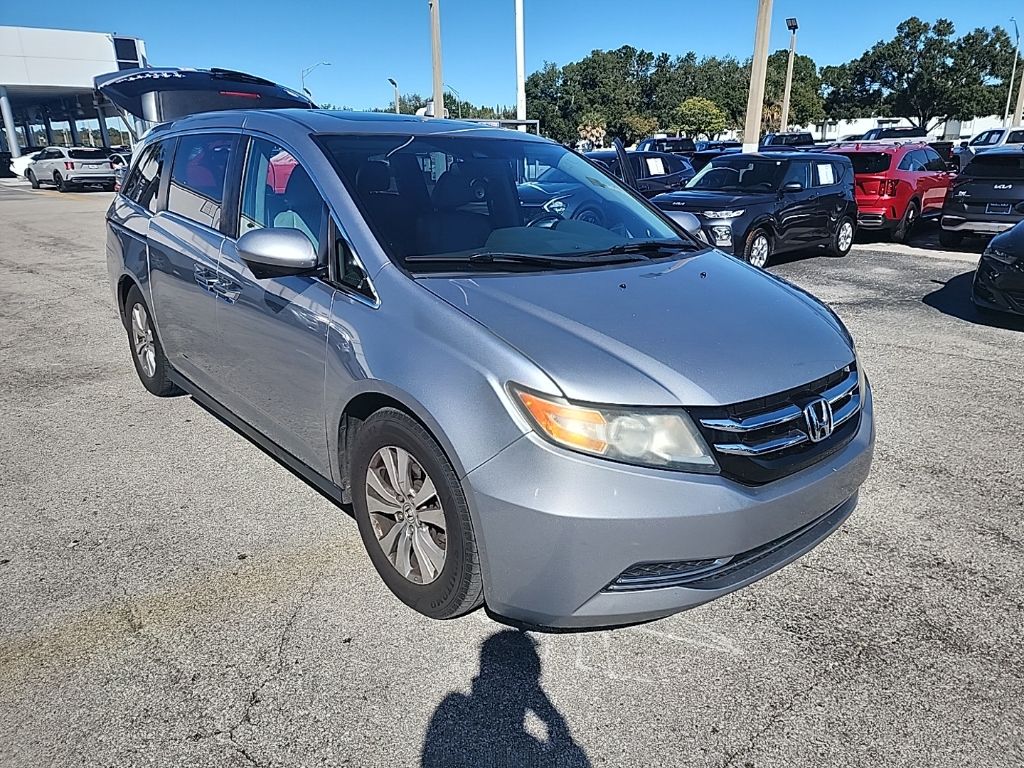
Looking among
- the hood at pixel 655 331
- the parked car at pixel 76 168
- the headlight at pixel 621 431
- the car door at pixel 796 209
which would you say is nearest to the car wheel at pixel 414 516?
the headlight at pixel 621 431

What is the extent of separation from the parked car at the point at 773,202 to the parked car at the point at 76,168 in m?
23.2

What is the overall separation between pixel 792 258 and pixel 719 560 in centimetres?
981

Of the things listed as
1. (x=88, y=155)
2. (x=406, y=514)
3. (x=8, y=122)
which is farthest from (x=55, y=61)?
(x=406, y=514)

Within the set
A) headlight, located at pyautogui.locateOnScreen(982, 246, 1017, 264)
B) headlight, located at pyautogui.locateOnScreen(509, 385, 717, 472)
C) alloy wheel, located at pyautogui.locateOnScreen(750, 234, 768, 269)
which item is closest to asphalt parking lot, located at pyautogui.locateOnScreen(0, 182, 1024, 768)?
headlight, located at pyautogui.locateOnScreen(509, 385, 717, 472)

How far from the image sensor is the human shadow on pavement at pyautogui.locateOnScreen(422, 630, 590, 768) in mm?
2096

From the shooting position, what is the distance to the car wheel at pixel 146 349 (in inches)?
179

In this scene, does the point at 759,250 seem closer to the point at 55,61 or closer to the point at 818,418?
the point at 818,418

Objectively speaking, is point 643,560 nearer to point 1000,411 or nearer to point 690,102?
point 1000,411

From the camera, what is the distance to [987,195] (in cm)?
1036

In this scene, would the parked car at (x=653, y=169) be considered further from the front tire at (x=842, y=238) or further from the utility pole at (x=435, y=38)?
the utility pole at (x=435, y=38)

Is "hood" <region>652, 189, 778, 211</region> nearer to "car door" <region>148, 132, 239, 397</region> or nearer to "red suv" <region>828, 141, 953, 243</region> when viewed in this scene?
"red suv" <region>828, 141, 953, 243</region>

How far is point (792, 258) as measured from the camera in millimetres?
11109

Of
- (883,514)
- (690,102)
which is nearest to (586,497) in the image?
(883,514)

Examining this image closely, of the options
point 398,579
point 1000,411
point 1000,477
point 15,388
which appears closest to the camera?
point 398,579
